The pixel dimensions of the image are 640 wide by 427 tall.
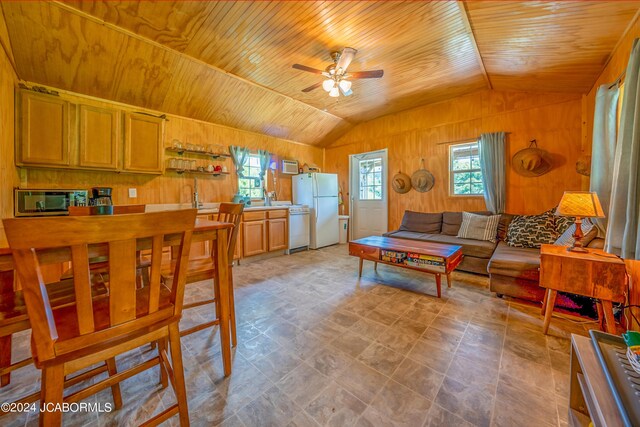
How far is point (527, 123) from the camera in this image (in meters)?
3.62

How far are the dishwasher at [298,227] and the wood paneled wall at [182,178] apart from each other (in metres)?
0.74

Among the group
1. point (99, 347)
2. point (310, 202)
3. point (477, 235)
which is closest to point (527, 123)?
point (477, 235)

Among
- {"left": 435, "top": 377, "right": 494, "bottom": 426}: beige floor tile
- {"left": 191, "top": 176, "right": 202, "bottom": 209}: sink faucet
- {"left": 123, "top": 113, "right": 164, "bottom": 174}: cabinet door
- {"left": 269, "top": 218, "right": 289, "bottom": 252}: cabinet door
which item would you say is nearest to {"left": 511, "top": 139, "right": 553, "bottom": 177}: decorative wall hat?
{"left": 435, "top": 377, "right": 494, "bottom": 426}: beige floor tile

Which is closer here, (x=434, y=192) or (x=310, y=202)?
(x=434, y=192)

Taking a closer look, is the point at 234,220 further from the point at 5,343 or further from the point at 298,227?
the point at 298,227

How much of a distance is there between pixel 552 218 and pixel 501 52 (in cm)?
218

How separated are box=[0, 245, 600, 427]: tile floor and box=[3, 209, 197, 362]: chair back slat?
0.67m

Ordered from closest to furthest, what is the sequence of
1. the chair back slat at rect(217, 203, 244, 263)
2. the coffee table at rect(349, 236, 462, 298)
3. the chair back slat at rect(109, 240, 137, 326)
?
1. the chair back slat at rect(109, 240, 137, 326)
2. the chair back slat at rect(217, 203, 244, 263)
3. the coffee table at rect(349, 236, 462, 298)

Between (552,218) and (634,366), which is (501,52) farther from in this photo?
(634,366)

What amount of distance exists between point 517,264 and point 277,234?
346cm

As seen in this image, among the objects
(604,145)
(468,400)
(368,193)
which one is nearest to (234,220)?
(468,400)

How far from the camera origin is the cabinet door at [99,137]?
2.80 m

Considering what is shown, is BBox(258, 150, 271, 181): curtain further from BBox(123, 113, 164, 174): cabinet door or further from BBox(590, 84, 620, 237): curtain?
BBox(590, 84, 620, 237): curtain

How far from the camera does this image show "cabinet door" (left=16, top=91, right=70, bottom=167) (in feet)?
8.11
